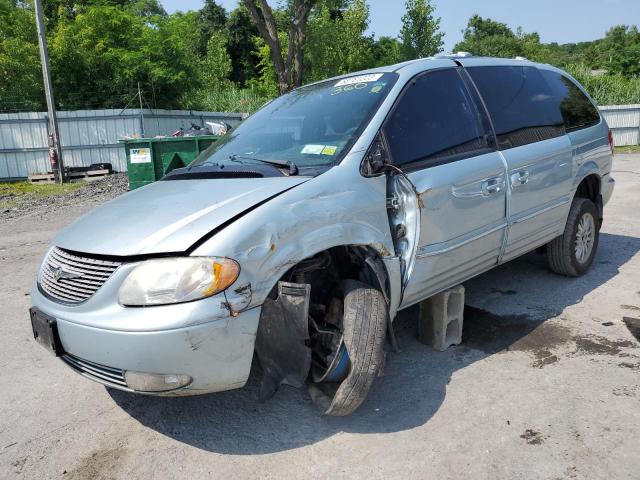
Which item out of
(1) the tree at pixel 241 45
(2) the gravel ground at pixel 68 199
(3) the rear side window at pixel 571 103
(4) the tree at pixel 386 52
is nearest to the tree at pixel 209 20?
(1) the tree at pixel 241 45

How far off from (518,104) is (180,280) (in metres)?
3.04

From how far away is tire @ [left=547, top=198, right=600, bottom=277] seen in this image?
182 inches

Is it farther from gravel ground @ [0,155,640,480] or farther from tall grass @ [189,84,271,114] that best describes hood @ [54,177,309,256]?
tall grass @ [189,84,271,114]

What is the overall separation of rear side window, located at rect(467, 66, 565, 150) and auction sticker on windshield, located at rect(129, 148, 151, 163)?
8041 mm

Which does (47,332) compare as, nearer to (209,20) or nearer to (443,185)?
(443,185)

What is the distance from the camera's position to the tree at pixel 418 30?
27.9 m

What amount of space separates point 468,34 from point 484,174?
71822mm

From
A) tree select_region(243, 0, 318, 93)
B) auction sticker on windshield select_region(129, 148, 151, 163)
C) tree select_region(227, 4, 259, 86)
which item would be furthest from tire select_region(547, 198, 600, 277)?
tree select_region(227, 4, 259, 86)

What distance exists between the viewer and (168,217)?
258 cm

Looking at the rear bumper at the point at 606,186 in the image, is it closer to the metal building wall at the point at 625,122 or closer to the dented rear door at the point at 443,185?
the dented rear door at the point at 443,185

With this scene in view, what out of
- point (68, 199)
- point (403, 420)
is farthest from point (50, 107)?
point (403, 420)

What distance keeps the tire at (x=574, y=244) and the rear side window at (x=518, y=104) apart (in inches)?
29.7

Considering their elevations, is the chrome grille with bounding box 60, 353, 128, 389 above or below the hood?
below

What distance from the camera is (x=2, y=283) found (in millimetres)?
5551
